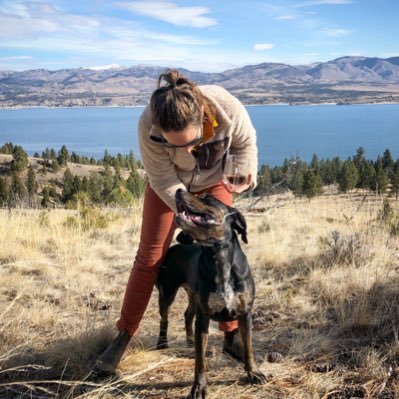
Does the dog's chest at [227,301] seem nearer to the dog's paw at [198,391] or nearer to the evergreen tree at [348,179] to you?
the dog's paw at [198,391]

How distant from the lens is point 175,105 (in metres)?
2.59

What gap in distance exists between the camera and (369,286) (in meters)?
4.27

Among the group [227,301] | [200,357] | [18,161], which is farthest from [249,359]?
[18,161]

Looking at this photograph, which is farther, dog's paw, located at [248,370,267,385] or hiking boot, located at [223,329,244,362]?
hiking boot, located at [223,329,244,362]

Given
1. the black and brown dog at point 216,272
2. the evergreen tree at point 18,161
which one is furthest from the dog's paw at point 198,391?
the evergreen tree at point 18,161

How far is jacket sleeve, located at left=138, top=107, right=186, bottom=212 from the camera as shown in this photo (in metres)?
3.05

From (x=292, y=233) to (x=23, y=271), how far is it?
4017mm

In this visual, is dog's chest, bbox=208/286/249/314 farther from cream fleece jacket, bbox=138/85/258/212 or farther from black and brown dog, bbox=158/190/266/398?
cream fleece jacket, bbox=138/85/258/212

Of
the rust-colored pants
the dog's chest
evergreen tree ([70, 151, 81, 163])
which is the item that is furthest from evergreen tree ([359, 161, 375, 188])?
evergreen tree ([70, 151, 81, 163])

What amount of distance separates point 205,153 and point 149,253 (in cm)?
84

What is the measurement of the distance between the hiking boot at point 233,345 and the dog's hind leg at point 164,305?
0.48 metres

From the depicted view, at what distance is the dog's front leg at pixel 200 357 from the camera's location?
2.86 m

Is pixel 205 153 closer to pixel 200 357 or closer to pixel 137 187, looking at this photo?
pixel 200 357

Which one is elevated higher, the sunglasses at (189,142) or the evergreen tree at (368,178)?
the sunglasses at (189,142)
